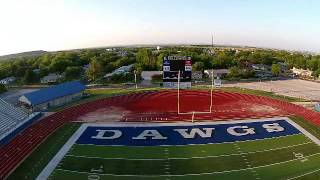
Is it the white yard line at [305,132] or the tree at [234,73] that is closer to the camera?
the white yard line at [305,132]

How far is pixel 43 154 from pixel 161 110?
19172 mm

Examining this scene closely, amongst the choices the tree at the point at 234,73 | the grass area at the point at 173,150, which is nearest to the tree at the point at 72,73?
the tree at the point at 234,73

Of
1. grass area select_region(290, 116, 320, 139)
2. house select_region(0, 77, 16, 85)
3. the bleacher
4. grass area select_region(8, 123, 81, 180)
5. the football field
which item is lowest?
house select_region(0, 77, 16, 85)

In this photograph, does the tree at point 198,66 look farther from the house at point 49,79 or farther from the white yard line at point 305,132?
the white yard line at point 305,132

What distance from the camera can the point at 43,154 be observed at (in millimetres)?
31312

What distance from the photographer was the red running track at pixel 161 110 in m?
34.7

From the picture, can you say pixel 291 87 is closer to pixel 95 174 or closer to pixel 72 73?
pixel 72 73

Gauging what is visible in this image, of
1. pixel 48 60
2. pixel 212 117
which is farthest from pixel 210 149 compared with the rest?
pixel 48 60

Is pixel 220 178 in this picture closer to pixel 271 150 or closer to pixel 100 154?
pixel 271 150

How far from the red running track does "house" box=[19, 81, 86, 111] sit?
4.02 m

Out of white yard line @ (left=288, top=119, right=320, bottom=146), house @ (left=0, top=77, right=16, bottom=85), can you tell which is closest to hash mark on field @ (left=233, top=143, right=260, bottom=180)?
white yard line @ (left=288, top=119, right=320, bottom=146)

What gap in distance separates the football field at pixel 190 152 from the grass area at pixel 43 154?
66cm

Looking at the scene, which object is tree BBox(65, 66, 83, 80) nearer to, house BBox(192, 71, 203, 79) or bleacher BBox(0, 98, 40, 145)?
house BBox(192, 71, 203, 79)

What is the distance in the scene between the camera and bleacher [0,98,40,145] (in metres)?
36.2
